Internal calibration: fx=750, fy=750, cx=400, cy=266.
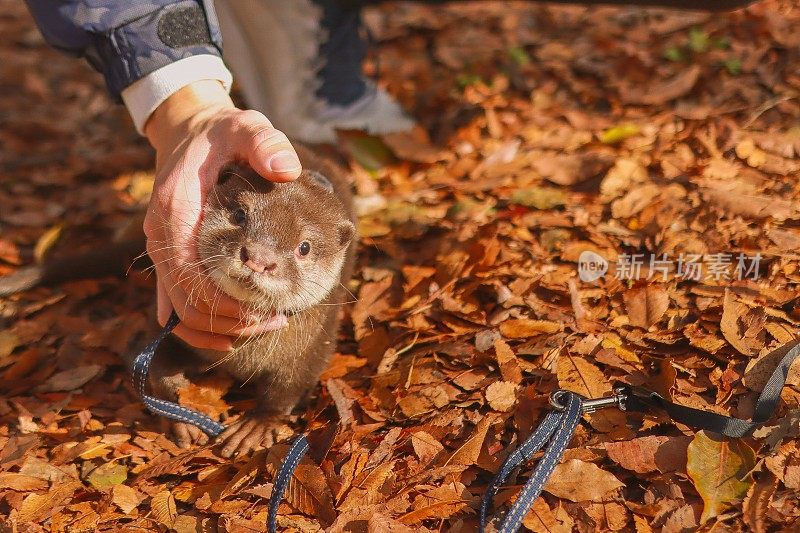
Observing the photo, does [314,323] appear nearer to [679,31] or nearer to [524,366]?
[524,366]

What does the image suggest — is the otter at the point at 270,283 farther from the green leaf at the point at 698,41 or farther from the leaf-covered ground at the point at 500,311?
the green leaf at the point at 698,41

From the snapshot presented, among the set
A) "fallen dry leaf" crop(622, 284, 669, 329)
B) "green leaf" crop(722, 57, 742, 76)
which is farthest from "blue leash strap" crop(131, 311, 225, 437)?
"green leaf" crop(722, 57, 742, 76)

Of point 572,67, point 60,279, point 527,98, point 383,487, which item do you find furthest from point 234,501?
point 572,67

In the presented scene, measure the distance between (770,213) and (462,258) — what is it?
150 centimetres

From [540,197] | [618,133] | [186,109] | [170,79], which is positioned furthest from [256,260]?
[618,133]

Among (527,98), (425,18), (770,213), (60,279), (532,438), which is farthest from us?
(425,18)

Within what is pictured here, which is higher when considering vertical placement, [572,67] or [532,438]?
[572,67]

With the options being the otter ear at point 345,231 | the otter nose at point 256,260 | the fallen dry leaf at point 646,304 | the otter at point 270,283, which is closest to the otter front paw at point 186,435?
the otter at point 270,283

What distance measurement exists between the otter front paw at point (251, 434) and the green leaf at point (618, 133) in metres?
2.66

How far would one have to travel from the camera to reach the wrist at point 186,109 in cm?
309

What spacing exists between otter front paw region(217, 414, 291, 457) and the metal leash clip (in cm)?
115

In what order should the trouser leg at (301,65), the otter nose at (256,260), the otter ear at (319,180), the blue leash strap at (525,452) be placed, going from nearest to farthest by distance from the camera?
the blue leash strap at (525,452)
the otter nose at (256,260)
the otter ear at (319,180)
the trouser leg at (301,65)

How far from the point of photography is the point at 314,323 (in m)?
3.26

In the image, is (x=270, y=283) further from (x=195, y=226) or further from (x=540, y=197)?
(x=540, y=197)
